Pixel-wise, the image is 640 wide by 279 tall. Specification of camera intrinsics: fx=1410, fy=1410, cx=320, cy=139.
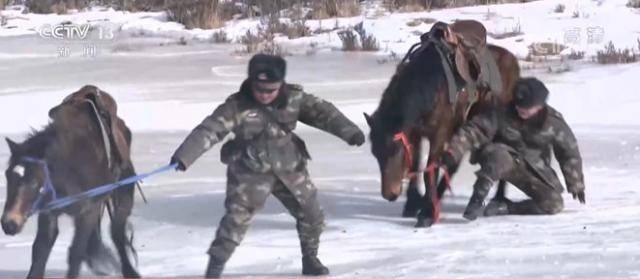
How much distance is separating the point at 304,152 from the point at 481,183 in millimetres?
2112

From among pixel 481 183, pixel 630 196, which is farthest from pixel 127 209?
pixel 630 196

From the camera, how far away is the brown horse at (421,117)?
8.57m

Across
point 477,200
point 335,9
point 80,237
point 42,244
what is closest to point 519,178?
point 477,200

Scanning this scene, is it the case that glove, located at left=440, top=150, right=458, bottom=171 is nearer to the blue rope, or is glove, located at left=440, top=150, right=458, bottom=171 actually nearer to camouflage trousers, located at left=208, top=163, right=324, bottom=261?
camouflage trousers, located at left=208, top=163, right=324, bottom=261

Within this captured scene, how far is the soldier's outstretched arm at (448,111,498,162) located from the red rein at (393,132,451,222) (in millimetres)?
217

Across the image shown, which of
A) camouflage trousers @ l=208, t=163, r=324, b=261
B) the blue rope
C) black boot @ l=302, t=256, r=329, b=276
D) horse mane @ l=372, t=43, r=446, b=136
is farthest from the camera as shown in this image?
horse mane @ l=372, t=43, r=446, b=136

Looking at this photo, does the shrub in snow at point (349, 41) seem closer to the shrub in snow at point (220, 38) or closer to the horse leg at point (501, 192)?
the shrub in snow at point (220, 38)

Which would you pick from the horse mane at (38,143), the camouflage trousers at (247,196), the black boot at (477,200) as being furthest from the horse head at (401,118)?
the horse mane at (38,143)

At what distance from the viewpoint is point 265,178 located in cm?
734

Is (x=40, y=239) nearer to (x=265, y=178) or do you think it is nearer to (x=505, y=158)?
(x=265, y=178)

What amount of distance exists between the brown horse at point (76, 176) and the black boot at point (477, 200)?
2299mm

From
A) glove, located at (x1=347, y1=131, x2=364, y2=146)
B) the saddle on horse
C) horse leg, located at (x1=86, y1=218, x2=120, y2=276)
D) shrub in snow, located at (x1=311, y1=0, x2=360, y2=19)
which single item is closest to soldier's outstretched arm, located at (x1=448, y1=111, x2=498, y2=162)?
the saddle on horse

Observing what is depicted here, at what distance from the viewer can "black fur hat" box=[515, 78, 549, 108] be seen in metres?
9.15

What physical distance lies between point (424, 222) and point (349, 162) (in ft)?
9.50
